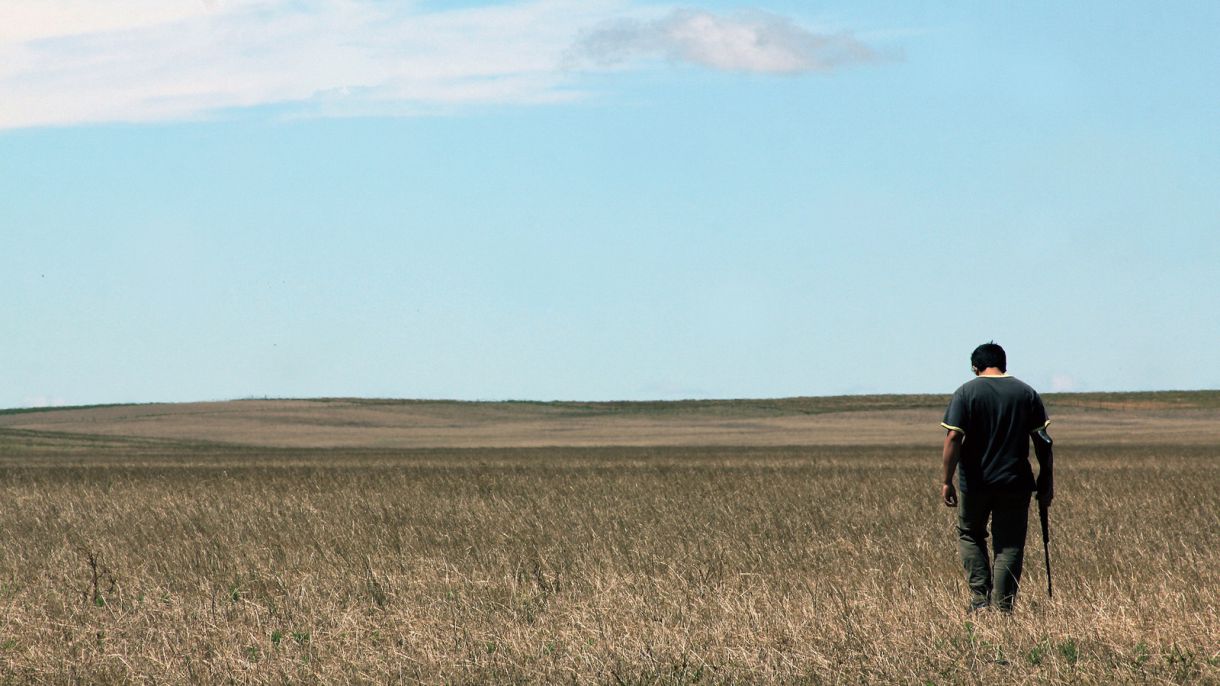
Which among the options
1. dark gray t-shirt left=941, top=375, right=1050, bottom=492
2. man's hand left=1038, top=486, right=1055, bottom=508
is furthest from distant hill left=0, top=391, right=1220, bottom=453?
dark gray t-shirt left=941, top=375, right=1050, bottom=492

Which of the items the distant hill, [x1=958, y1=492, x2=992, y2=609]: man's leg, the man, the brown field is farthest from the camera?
the distant hill

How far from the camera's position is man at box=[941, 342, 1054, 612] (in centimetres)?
995

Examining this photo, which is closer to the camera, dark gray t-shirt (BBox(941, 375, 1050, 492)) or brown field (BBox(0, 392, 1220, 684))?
brown field (BBox(0, 392, 1220, 684))

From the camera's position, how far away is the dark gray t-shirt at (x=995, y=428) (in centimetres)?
995

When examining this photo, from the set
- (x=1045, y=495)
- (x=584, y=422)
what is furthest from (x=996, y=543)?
(x=584, y=422)

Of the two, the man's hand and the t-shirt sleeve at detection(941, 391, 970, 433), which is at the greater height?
the t-shirt sleeve at detection(941, 391, 970, 433)

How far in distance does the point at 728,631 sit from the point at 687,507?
10930 millimetres

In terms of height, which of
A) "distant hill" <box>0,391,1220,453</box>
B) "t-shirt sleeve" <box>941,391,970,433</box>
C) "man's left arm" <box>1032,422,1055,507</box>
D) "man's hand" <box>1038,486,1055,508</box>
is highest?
"t-shirt sleeve" <box>941,391,970,433</box>

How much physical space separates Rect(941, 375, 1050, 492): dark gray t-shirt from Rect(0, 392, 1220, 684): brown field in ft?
3.16

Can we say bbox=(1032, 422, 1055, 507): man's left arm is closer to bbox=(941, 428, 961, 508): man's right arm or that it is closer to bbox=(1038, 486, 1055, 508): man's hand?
bbox=(1038, 486, 1055, 508): man's hand

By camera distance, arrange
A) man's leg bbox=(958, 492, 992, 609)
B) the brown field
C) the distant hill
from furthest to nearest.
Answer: the distant hill → man's leg bbox=(958, 492, 992, 609) → the brown field

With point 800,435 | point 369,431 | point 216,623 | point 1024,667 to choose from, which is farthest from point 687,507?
point 369,431

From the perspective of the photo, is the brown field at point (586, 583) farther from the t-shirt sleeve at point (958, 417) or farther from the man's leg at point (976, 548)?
the t-shirt sleeve at point (958, 417)

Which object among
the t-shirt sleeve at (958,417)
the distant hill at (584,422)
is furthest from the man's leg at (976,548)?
the distant hill at (584,422)
